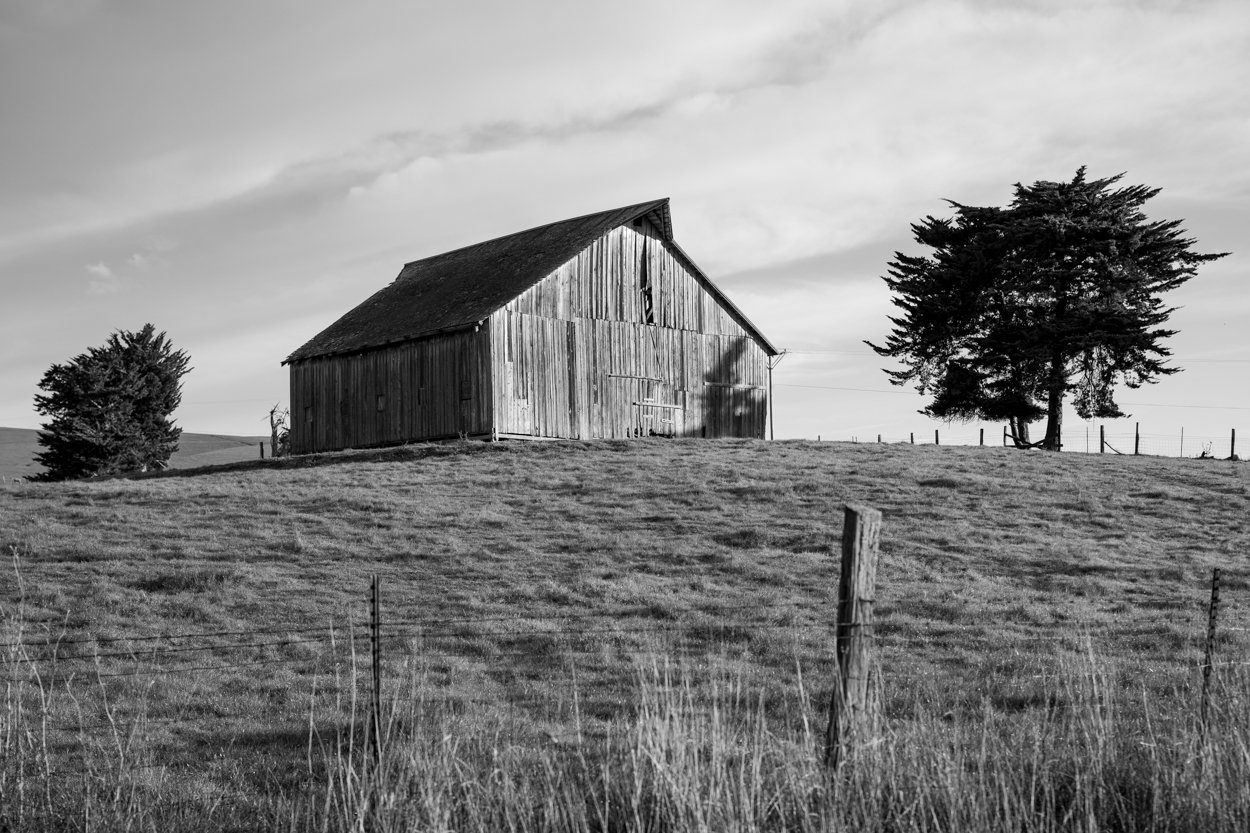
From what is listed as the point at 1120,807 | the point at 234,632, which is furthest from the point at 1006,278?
the point at 1120,807

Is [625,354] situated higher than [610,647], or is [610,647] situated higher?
[625,354]

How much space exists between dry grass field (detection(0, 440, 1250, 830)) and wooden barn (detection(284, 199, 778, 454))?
6580 mm

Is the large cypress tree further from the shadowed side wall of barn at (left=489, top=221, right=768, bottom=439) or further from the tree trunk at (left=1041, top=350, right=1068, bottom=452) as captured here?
the shadowed side wall of barn at (left=489, top=221, right=768, bottom=439)

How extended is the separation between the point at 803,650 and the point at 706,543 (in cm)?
732

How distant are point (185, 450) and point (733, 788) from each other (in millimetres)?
96393

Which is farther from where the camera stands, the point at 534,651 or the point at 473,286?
the point at 473,286

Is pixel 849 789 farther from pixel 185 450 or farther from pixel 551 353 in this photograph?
pixel 185 450

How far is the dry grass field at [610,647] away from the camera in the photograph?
26.7 ft

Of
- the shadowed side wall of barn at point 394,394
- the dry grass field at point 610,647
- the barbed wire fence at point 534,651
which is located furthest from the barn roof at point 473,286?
the barbed wire fence at point 534,651

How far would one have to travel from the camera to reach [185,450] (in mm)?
97250

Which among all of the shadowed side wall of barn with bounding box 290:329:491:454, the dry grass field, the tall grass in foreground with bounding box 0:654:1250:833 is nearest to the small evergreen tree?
the shadowed side wall of barn with bounding box 290:329:491:454

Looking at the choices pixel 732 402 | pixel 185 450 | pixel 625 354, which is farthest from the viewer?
pixel 185 450

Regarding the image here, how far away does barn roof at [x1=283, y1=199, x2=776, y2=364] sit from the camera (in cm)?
3981

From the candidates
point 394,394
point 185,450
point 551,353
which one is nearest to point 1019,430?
point 551,353
